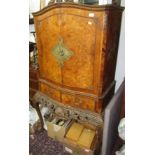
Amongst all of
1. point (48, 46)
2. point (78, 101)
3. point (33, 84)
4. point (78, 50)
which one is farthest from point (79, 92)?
point (33, 84)

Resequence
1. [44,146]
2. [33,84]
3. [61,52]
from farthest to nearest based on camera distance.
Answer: [33,84] → [44,146] → [61,52]

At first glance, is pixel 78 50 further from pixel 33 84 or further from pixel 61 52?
pixel 33 84

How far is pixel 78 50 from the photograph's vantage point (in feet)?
5.03

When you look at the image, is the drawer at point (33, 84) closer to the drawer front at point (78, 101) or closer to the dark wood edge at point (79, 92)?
the dark wood edge at point (79, 92)

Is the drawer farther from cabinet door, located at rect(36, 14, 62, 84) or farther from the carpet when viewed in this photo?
the carpet

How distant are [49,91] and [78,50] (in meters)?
0.63

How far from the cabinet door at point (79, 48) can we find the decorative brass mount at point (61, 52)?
3cm

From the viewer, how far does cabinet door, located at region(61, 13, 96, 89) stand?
144 centimetres

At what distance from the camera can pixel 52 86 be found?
6.15ft

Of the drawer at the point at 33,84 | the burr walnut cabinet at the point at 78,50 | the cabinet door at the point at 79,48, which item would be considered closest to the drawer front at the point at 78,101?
the burr walnut cabinet at the point at 78,50
